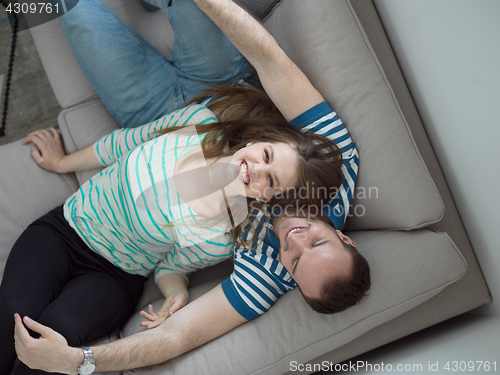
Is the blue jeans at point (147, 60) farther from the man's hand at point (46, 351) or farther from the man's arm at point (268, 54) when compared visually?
the man's hand at point (46, 351)

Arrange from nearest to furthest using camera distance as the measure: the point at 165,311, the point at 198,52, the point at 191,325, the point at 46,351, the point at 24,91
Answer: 1. the point at 46,351
2. the point at 191,325
3. the point at 165,311
4. the point at 198,52
5. the point at 24,91

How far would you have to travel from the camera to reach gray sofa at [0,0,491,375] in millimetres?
1146

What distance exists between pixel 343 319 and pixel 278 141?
2.07 feet

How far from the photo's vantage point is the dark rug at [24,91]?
1840 mm

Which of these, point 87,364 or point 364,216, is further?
point 364,216

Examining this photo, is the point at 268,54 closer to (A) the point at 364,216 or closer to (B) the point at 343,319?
(A) the point at 364,216

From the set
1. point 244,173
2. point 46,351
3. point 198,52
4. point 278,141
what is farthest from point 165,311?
point 198,52

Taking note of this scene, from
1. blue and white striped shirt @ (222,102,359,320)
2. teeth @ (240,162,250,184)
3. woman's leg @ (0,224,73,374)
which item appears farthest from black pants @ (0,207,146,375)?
teeth @ (240,162,250,184)

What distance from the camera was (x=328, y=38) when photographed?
4.11ft

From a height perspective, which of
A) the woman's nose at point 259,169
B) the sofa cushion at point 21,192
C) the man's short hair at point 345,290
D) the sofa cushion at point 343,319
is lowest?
the sofa cushion at point 343,319

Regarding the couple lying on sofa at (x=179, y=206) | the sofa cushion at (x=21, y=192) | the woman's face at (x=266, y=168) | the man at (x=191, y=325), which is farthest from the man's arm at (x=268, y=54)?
the sofa cushion at (x=21, y=192)

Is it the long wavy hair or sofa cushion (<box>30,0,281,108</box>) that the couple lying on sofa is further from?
sofa cushion (<box>30,0,281,108</box>)

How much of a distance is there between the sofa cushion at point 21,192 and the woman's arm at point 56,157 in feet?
0.11

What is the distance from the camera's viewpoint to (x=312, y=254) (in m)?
1.06
